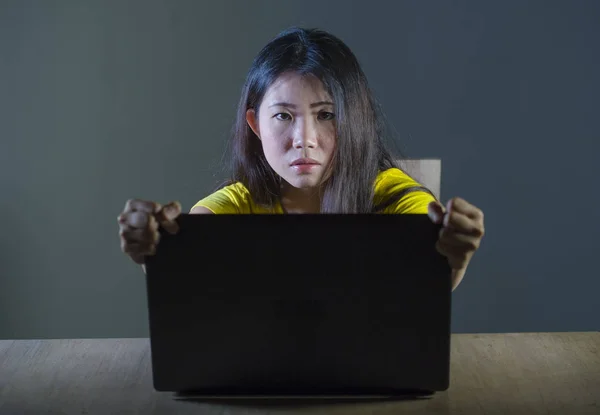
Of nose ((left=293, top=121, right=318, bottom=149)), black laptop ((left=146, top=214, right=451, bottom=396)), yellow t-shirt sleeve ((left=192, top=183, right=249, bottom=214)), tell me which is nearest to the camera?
black laptop ((left=146, top=214, right=451, bottom=396))

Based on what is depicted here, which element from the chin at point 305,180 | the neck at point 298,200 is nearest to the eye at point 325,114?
the chin at point 305,180

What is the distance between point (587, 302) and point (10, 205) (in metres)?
2.08

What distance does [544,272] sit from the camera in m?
2.51

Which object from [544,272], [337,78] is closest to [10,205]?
[337,78]

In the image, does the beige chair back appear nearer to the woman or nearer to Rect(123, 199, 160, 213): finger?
the woman

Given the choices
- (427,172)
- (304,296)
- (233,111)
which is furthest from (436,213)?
(233,111)

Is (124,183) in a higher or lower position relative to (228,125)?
lower

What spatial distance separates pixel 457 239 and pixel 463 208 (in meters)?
0.04

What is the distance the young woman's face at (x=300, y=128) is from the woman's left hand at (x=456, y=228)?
1.55ft

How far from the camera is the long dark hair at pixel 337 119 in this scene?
1.35 metres

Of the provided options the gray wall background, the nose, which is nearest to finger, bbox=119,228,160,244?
the nose

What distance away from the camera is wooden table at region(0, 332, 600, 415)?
922 mm

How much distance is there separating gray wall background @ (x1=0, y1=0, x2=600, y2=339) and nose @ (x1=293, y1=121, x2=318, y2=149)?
1104 mm

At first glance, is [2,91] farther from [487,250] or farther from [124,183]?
[487,250]
